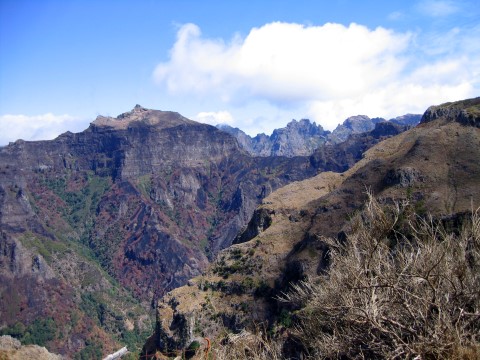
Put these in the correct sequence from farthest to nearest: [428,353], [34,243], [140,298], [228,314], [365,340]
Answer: [140,298]
[34,243]
[228,314]
[365,340]
[428,353]

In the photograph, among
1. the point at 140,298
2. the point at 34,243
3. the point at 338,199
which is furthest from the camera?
the point at 140,298

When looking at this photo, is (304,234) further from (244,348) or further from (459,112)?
(244,348)

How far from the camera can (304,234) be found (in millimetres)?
74562

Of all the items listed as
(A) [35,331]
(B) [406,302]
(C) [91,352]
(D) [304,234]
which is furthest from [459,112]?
(A) [35,331]

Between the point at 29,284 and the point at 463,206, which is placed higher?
the point at 463,206

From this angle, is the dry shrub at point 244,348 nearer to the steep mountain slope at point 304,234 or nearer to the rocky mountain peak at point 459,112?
the steep mountain slope at point 304,234

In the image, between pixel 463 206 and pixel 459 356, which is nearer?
pixel 459 356

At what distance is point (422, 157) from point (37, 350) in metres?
61.3

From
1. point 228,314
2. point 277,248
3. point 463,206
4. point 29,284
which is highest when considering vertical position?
point 463,206

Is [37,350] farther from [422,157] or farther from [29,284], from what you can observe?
[29,284]

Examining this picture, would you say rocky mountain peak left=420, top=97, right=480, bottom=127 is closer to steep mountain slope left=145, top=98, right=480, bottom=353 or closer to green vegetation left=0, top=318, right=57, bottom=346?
steep mountain slope left=145, top=98, right=480, bottom=353

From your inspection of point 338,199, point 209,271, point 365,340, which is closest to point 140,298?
point 209,271

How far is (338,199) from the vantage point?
75.7 m

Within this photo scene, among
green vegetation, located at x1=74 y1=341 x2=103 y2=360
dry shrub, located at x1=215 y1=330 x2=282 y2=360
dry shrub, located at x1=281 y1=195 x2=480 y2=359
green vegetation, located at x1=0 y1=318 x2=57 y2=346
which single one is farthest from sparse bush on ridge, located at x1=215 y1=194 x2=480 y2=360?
green vegetation, located at x1=0 y1=318 x2=57 y2=346
